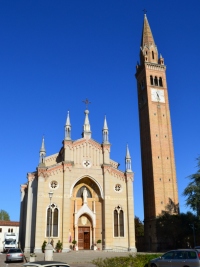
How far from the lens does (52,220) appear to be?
39656mm

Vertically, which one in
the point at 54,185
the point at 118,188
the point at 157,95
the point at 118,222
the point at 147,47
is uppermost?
the point at 147,47

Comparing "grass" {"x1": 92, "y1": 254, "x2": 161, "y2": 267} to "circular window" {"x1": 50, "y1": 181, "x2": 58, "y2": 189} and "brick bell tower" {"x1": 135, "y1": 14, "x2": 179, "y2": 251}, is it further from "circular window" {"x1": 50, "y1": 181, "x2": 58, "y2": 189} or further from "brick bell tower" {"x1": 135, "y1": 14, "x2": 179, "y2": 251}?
"brick bell tower" {"x1": 135, "y1": 14, "x2": 179, "y2": 251}

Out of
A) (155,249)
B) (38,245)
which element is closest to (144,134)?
(155,249)

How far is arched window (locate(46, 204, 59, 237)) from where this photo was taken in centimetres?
3912

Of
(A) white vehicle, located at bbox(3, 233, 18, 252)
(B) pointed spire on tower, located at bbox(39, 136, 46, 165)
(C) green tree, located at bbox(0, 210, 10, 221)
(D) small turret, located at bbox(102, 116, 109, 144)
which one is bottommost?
(A) white vehicle, located at bbox(3, 233, 18, 252)

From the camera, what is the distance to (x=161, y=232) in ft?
139

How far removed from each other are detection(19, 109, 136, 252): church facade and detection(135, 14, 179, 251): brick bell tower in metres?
4.37

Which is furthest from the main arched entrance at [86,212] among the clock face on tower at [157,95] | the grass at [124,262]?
the grass at [124,262]

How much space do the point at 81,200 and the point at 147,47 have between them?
31.6 meters

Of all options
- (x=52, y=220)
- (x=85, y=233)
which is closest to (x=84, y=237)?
Result: (x=85, y=233)

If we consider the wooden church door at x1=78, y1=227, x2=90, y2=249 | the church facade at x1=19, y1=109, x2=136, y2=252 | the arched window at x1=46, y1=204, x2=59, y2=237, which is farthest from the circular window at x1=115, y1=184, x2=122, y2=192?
the arched window at x1=46, y1=204, x2=59, y2=237

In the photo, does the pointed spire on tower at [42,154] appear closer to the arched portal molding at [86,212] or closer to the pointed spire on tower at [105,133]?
the arched portal molding at [86,212]

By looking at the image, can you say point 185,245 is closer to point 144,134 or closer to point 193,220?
point 193,220

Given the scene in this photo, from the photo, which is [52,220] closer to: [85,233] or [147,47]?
[85,233]
